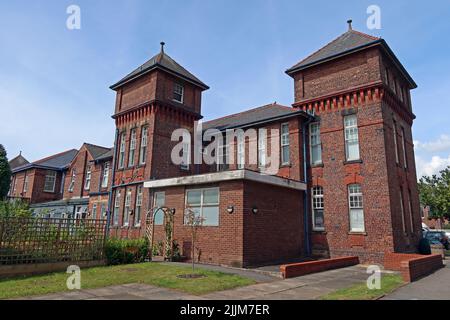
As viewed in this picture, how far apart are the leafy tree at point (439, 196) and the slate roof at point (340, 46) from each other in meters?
16.0

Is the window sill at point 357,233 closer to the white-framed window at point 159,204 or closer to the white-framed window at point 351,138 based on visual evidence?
the white-framed window at point 351,138

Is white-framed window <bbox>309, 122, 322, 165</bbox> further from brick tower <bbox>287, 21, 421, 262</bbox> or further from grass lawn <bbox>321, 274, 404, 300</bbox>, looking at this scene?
grass lawn <bbox>321, 274, 404, 300</bbox>

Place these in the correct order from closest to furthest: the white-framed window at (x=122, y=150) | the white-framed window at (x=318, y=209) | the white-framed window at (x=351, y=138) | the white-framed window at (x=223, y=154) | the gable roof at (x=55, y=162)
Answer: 1. the white-framed window at (x=351, y=138)
2. the white-framed window at (x=318, y=209)
3. the white-framed window at (x=223, y=154)
4. the white-framed window at (x=122, y=150)
5. the gable roof at (x=55, y=162)

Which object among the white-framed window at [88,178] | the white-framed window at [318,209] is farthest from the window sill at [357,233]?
the white-framed window at [88,178]

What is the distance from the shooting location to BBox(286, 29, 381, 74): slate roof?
17.5 metres

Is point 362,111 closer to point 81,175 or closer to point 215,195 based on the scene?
point 215,195

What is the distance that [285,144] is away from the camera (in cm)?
1906

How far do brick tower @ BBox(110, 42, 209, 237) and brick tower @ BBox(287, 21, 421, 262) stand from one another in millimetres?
8383

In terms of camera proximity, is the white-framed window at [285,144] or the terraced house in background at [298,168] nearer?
the terraced house in background at [298,168]

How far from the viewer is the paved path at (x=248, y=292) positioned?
7918 mm

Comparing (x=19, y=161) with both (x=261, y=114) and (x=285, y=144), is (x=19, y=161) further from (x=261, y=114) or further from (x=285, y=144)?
(x=285, y=144)

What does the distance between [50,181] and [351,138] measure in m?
35.2

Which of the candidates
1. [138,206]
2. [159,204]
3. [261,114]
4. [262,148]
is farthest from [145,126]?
[262,148]
